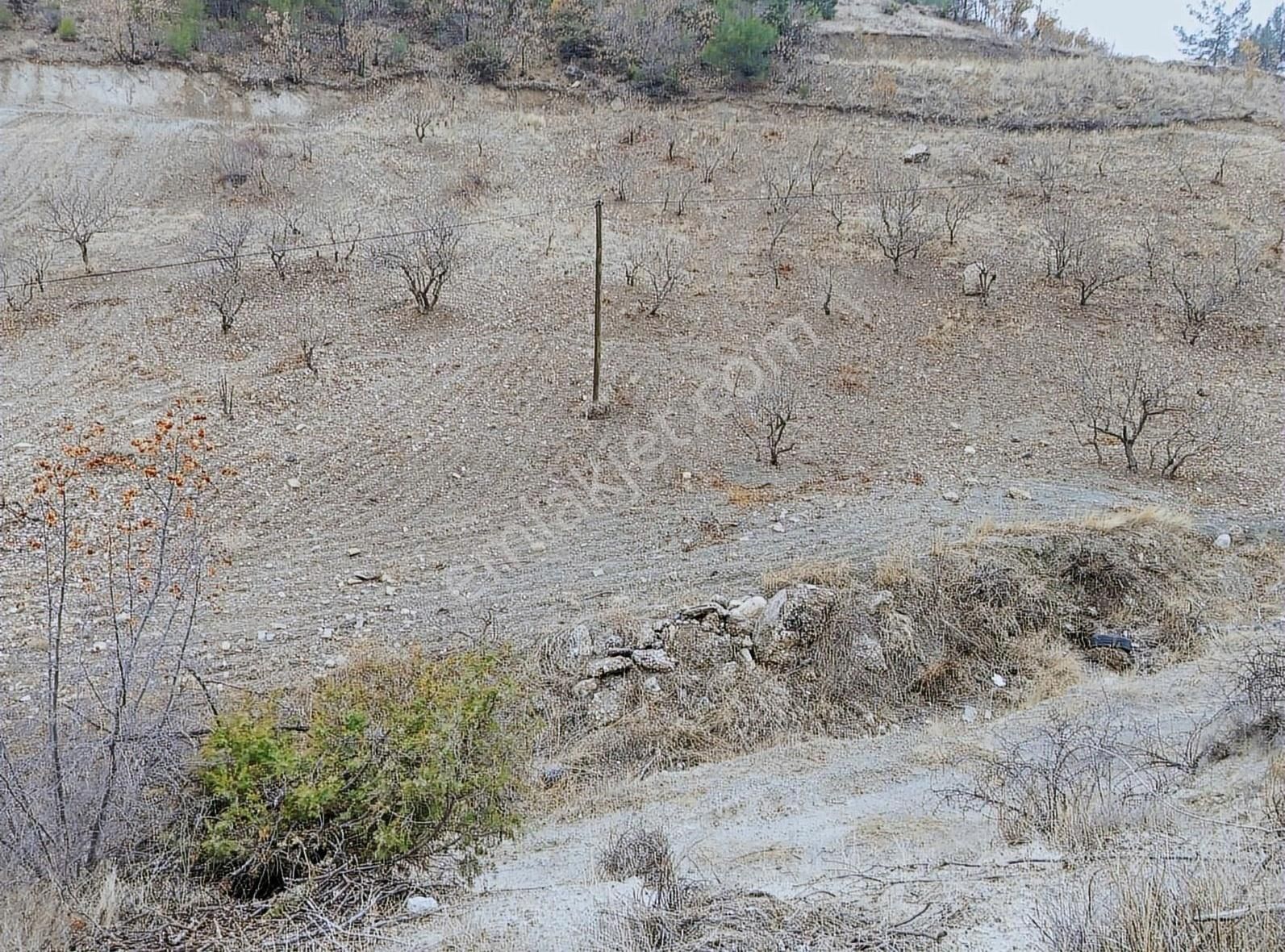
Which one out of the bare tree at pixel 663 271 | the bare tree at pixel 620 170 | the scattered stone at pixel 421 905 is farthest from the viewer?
the bare tree at pixel 620 170

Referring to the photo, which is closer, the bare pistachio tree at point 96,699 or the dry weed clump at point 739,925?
the dry weed clump at point 739,925

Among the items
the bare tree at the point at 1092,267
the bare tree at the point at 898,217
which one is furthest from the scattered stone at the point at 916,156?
the bare tree at the point at 1092,267

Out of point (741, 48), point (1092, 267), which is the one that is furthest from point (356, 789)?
point (741, 48)

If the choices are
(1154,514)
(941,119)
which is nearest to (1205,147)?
(941,119)

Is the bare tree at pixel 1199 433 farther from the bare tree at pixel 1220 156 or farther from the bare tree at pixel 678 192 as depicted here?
the bare tree at pixel 678 192

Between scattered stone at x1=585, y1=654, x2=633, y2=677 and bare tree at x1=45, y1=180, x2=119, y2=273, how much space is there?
43.4 ft

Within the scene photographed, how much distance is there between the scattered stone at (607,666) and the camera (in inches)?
288

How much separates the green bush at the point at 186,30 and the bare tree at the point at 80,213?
9.16 m

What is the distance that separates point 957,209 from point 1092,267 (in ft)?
11.2

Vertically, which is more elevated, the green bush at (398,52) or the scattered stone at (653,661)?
the green bush at (398,52)

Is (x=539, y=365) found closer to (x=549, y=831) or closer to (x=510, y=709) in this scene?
(x=510, y=709)

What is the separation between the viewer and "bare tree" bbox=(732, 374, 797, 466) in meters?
11.1

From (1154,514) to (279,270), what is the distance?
45.9 feet

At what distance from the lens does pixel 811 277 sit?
53.2ft
